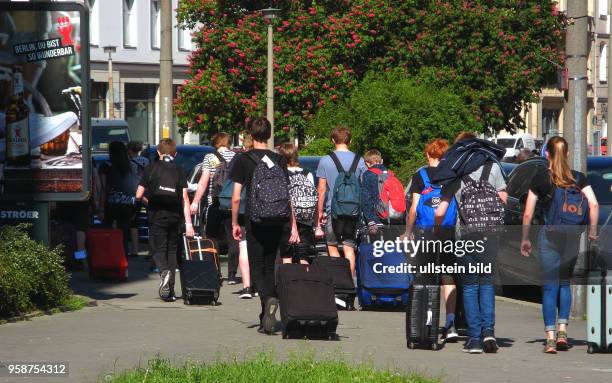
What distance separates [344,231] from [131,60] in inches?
1599

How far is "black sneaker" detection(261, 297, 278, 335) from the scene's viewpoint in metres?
11.8

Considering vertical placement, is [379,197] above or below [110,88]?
below

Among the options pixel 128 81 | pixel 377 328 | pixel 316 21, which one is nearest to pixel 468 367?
pixel 377 328

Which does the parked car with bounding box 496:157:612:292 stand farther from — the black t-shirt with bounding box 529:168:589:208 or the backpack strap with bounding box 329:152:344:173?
the black t-shirt with bounding box 529:168:589:208

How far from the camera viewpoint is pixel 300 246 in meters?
12.6

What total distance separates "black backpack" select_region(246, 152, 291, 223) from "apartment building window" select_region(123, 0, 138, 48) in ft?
143

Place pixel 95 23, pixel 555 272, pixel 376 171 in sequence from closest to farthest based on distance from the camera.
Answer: pixel 555 272, pixel 376 171, pixel 95 23

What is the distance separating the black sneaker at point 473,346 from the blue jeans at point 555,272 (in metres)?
0.61

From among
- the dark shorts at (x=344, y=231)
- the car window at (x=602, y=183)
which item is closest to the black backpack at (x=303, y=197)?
the dark shorts at (x=344, y=231)

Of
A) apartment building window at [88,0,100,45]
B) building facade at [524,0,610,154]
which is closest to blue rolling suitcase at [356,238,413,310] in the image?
apartment building window at [88,0,100,45]

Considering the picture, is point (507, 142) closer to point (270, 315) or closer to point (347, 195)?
point (347, 195)

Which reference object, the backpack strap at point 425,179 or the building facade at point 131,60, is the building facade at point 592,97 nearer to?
the building facade at point 131,60

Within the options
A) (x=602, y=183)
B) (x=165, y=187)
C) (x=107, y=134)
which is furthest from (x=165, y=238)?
(x=107, y=134)

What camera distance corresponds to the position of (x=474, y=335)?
36.3ft
